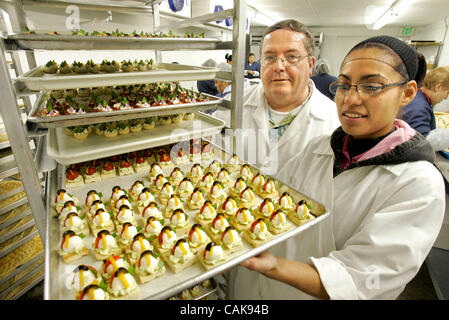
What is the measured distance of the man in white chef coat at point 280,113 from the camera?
2184mm

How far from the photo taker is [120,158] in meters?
2.32

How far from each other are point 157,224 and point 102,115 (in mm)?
758

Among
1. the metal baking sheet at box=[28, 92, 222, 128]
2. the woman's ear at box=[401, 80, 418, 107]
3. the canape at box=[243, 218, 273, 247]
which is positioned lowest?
the canape at box=[243, 218, 273, 247]

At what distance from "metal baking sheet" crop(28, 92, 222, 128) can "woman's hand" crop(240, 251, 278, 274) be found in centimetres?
109

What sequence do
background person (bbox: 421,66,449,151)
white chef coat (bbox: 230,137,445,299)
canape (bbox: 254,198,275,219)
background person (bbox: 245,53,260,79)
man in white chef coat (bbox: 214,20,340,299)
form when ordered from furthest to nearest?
background person (bbox: 245,53,260,79)
background person (bbox: 421,66,449,151)
man in white chef coat (bbox: 214,20,340,299)
canape (bbox: 254,198,275,219)
white chef coat (bbox: 230,137,445,299)

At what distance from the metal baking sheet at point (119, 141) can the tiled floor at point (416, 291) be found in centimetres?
239

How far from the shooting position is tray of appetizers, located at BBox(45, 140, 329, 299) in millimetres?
1263

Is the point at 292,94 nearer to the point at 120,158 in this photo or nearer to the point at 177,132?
the point at 177,132

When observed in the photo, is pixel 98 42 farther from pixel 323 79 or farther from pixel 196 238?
pixel 323 79

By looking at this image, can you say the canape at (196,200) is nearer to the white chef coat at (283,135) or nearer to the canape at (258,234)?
the canape at (258,234)

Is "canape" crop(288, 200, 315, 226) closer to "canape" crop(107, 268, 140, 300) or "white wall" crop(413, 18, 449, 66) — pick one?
"canape" crop(107, 268, 140, 300)

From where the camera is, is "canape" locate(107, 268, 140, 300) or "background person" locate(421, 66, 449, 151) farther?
"background person" locate(421, 66, 449, 151)

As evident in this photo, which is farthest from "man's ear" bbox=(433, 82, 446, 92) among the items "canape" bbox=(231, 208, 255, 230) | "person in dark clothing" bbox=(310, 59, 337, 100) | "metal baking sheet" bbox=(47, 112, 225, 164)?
"canape" bbox=(231, 208, 255, 230)

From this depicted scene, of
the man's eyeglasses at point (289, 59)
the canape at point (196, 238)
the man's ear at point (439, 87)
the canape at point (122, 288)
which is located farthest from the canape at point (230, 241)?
the man's ear at point (439, 87)
